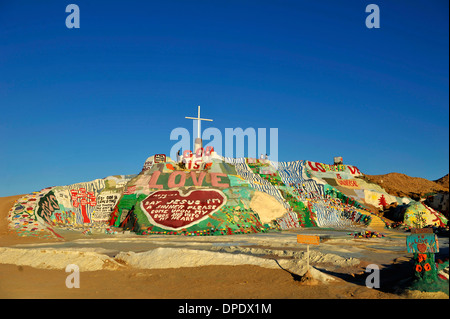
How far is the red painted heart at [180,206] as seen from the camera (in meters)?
Result: 27.6

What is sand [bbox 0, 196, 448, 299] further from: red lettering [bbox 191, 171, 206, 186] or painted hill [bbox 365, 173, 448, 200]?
painted hill [bbox 365, 173, 448, 200]

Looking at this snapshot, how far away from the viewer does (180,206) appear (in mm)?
28891

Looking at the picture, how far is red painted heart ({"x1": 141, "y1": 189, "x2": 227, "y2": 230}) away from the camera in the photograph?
27625 mm

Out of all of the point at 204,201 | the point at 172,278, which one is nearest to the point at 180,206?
the point at 204,201

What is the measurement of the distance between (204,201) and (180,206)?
1875 millimetres

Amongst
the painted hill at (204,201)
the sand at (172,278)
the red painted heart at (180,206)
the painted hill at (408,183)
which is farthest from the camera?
the painted hill at (408,183)

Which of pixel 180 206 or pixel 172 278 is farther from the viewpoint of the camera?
pixel 180 206

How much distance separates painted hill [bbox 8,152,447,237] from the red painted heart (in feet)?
0.24

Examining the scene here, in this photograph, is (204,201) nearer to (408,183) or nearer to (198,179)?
(198,179)

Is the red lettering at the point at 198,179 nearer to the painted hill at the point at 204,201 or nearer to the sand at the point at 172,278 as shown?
the painted hill at the point at 204,201

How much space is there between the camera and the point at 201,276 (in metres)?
12.7

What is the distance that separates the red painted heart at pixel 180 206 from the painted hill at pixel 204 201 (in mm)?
73

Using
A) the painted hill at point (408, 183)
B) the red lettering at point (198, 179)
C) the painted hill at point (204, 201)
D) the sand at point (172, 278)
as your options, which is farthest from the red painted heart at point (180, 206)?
the painted hill at point (408, 183)
